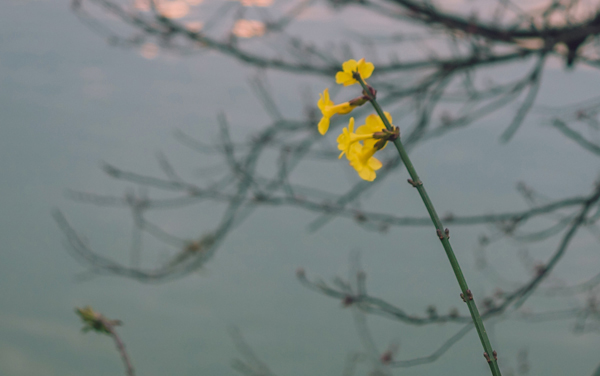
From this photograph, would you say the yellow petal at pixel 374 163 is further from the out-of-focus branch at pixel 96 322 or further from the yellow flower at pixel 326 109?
the out-of-focus branch at pixel 96 322

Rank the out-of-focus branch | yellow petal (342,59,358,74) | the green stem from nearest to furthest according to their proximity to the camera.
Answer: the green stem < yellow petal (342,59,358,74) < the out-of-focus branch

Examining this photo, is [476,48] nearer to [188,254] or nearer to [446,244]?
[188,254]

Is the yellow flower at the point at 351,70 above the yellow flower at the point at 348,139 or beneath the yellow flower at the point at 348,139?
above

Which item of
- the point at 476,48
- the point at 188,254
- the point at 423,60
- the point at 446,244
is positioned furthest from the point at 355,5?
the point at 446,244

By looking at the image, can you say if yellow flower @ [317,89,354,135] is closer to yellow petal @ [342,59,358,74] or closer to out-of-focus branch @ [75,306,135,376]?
yellow petal @ [342,59,358,74]

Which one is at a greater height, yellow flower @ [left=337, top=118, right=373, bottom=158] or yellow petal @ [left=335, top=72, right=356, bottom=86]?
yellow petal @ [left=335, top=72, right=356, bottom=86]

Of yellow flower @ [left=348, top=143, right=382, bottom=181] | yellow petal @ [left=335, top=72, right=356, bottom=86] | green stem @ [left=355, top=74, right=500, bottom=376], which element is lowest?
green stem @ [left=355, top=74, right=500, bottom=376]

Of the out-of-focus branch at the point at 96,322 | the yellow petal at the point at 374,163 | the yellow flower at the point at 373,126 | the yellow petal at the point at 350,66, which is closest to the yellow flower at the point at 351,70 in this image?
the yellow petal at the point at 350,66

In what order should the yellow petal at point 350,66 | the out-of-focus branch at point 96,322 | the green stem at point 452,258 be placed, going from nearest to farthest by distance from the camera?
the green stem at point 452,258 < the yellow petal at point 350,66 < the out-of-focus branch at point 96,322

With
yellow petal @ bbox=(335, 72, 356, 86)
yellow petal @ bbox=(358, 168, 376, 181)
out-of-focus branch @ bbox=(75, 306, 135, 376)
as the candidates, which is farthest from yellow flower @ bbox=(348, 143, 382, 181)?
out-of-focus branch @ bbox=(75, 306, 135, 376)
